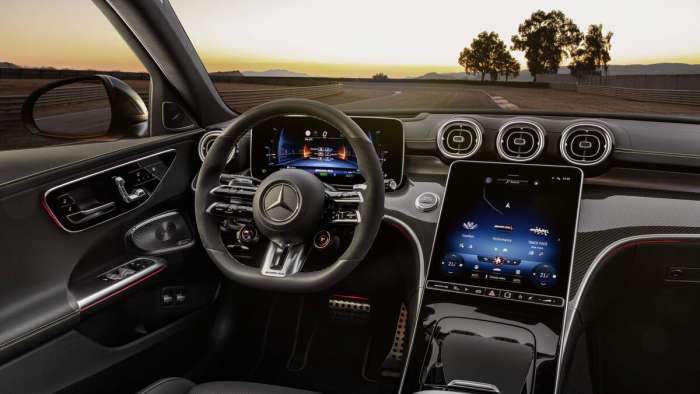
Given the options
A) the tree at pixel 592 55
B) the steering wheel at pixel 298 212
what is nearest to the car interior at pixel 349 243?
the steering wheel at pixel 298 212

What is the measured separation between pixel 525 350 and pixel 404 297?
0.93m

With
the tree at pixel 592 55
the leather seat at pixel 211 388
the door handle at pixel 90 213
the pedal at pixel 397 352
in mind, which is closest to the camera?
the leather seat at pixel 211 388

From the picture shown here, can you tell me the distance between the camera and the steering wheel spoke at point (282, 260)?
2.09 m

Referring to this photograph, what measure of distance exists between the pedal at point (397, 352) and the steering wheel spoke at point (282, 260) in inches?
54.2

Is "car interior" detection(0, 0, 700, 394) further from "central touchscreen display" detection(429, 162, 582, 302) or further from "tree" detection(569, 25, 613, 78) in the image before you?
"tree" detection(569, 25, 613, 78)

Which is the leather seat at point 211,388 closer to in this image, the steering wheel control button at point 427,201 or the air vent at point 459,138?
the steering wheel control button at point 427,201

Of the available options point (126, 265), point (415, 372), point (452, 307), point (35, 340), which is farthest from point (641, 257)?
point (35, 340)

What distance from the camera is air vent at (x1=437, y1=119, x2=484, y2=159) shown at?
9.88 feet

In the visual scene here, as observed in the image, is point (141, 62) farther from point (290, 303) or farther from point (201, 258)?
point (290, 303)

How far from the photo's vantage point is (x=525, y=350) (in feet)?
8.30

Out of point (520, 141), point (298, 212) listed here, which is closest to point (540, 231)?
point (520, 141)

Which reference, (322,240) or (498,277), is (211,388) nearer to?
(322,240)

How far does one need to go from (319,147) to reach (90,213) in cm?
108

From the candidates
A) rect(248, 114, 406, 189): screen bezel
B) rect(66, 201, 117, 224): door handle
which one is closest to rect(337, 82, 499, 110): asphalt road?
rect(248, 114, 406, 189): screen bezel
